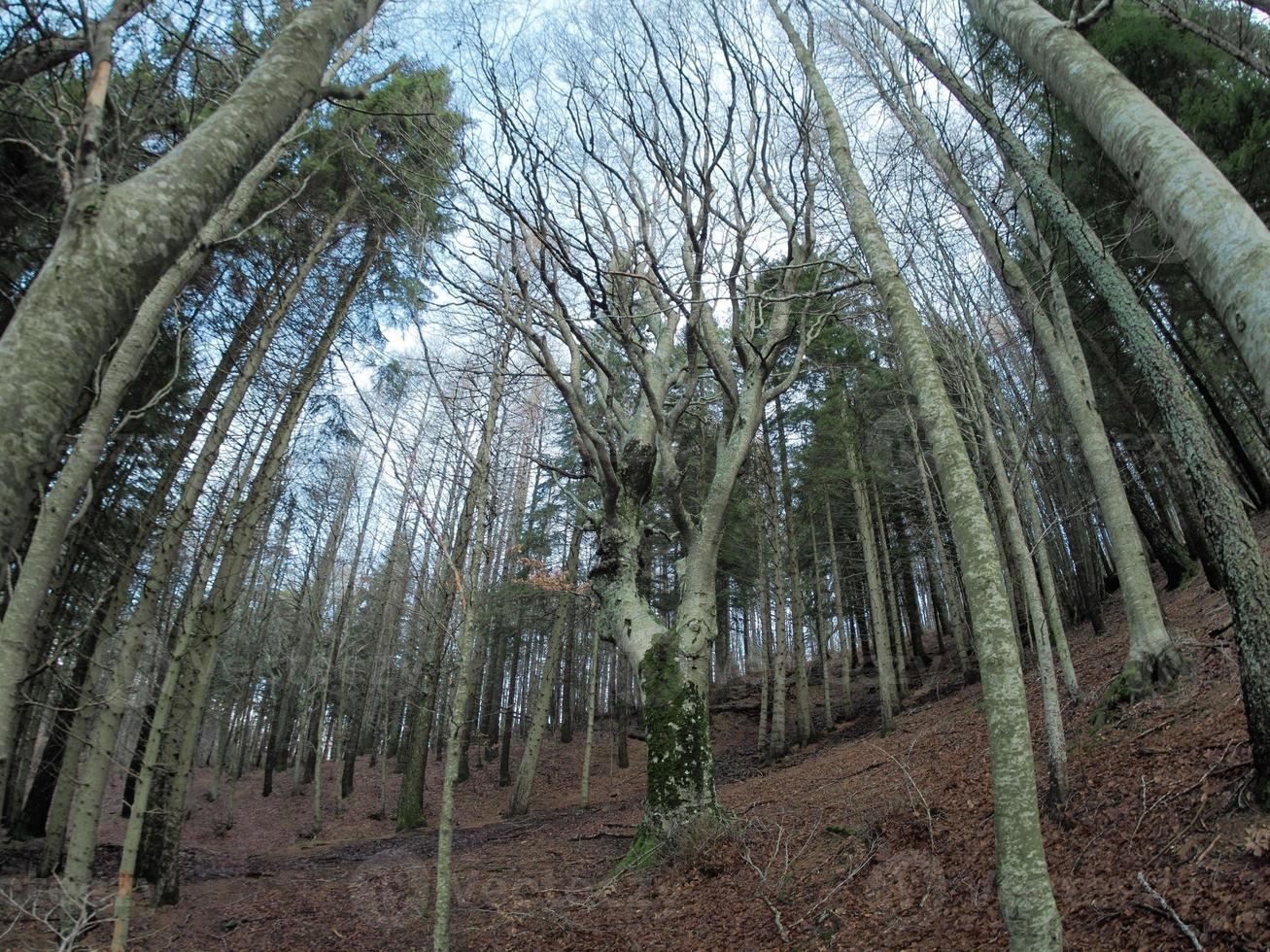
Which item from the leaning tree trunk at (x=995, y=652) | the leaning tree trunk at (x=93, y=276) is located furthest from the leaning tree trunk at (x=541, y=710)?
the leaning tree trunk at (x=93, y=276)

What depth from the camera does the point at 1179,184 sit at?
262 cm

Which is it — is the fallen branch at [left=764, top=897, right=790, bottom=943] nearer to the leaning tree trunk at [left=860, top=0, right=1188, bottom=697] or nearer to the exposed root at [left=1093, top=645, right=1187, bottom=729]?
the exposed root at [left=1093, top=645, right=1187, bottom=729]

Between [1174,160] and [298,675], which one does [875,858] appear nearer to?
[1174,160]

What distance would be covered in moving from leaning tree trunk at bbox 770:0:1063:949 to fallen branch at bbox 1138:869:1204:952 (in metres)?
0.60

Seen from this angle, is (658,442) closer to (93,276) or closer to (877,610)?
(93,276)

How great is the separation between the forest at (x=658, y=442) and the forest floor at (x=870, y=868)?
0.05 m

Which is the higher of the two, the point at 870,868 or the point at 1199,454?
the point at 1199,454

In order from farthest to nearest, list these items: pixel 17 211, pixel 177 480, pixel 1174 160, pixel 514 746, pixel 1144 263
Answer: pixel 514 746 → pixel 1144 263 → pixel 177 480 → pixel 17 211 → pixel 1174 160

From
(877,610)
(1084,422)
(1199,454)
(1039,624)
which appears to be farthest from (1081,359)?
(877,610)

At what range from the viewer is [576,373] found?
25.4 feet

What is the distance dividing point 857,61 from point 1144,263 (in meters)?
7.05

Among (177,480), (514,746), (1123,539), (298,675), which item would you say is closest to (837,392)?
(1123,539)

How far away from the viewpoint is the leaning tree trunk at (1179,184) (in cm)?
223

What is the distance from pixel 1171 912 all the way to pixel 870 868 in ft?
7.42
